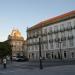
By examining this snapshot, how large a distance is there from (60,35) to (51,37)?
240 inches

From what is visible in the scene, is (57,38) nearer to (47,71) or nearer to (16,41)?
(16,41)

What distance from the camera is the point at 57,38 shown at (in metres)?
92.2

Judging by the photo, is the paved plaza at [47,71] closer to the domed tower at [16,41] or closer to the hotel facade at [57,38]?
the hotel facade at [57,38]

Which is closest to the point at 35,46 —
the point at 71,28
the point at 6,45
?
the point at 71,28

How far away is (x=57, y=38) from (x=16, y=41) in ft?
184

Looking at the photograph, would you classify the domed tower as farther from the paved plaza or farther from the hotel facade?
the paved plaza

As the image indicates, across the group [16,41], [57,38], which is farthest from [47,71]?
[16,41]

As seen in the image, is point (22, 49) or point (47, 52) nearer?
point (47, 52)

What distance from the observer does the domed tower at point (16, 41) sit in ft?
470

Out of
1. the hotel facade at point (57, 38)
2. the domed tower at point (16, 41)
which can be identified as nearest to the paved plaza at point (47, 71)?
the hotel facade at point (57, 38)

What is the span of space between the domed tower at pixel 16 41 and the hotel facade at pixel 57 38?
33.6m

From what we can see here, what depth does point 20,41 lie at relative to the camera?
5773 inches

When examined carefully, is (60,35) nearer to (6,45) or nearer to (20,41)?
(6,45)

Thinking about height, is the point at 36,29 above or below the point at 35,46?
above
